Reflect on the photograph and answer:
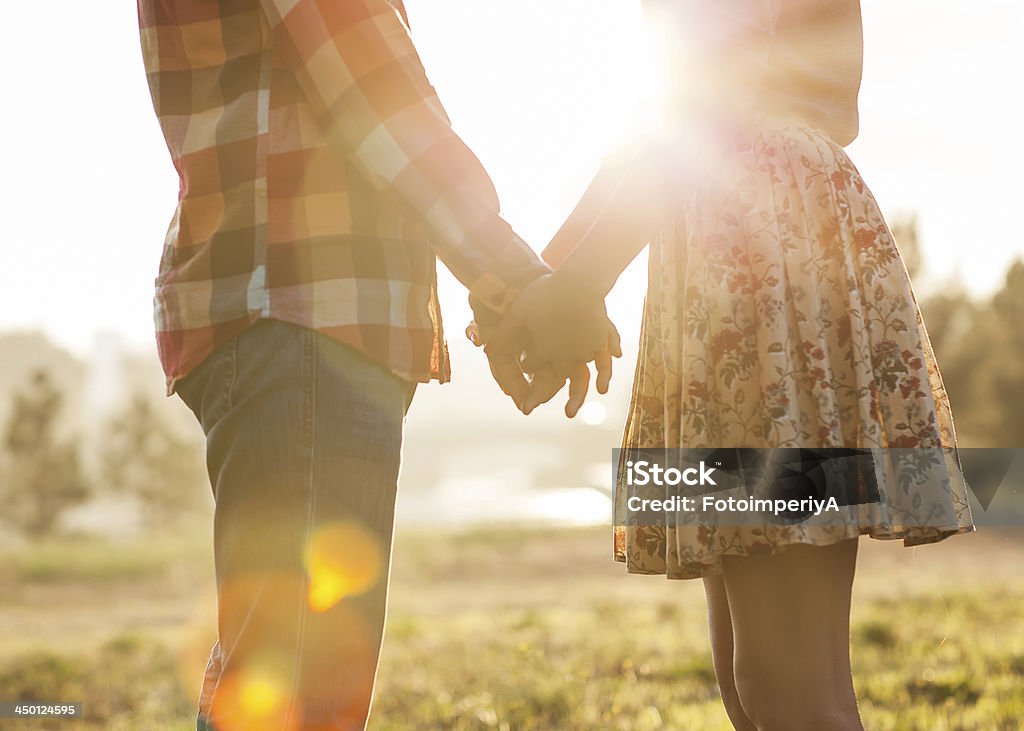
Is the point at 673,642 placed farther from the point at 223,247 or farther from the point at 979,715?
the point at 223,247

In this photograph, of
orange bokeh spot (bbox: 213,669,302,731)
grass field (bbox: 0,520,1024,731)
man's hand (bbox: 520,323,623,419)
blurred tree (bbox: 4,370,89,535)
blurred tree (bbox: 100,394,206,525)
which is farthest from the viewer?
blurred tree (bbox: 100,394,206,525)

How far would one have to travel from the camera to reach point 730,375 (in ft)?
4.90

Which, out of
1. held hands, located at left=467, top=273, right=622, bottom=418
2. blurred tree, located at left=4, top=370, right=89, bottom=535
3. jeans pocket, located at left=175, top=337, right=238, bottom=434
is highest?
blurred tree, located at left=4, top=370, right=89, bottom=535

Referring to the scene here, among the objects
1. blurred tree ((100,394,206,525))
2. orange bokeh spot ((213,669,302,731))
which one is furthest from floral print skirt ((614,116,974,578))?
blurred tree ((100,394,206,525))

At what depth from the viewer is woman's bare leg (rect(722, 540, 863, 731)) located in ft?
4.66

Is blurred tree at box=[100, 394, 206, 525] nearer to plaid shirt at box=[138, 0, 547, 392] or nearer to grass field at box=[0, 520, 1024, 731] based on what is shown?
grass field at box=[0, 520, 1024, 731]

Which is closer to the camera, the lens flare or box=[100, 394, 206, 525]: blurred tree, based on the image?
the lens flare

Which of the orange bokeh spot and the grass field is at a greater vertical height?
the orange bokeh spot

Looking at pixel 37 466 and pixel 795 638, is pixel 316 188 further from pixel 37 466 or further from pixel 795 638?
pixel 37 466

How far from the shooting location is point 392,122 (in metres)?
1.36

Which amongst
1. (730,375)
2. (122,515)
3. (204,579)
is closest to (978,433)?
(204,579)

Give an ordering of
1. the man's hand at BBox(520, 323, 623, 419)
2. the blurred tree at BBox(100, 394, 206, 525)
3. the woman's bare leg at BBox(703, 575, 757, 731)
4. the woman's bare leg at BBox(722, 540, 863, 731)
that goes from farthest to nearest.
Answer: the blurred tree at BBox(100, 394, 206, 525) → the woman's bare leg at BBox(703, 575, 757, 731) → the man's hand at BBox(520, 323, 623, 419) → the woman's bare leg at BBox(722, 540, 863, 731)

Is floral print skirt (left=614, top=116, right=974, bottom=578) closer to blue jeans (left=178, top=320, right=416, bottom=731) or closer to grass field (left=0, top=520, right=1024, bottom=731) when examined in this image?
blue jeans (left=178, top=320, right=416, bottom=731)

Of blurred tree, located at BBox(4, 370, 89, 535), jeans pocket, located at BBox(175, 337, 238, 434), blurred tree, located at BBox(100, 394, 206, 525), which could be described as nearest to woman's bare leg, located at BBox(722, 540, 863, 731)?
jeans pocket, located at BBox(175, 337, 238, 434)
